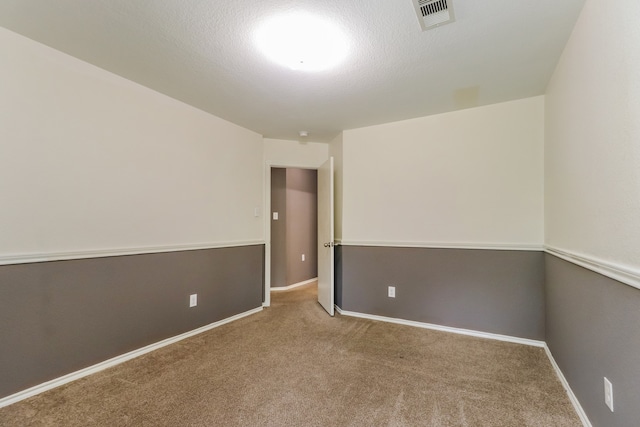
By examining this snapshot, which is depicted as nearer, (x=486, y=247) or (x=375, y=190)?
(x=486, y=247)

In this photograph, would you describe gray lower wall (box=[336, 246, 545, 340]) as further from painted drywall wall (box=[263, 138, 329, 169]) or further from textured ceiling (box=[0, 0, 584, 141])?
textured ceiling (box=[0, 0, 584, 141])

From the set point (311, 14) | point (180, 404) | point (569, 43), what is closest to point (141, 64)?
point (311, 14)

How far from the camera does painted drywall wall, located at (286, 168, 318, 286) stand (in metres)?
4.49

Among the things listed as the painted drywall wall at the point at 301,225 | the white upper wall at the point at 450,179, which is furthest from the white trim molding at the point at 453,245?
the painted drywall wall at the point at 301,225

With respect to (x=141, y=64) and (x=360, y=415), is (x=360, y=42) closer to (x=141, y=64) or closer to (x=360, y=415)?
(x=141, y=64)

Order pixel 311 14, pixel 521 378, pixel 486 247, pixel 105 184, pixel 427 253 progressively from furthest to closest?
pixel 427 253, pixel 486 247, pixel 105 184, pixel 521 378, pixel 311 14

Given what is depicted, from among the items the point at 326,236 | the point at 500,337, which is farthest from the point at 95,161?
the point at 500,337

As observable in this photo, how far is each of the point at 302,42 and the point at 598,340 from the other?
2.20 metres

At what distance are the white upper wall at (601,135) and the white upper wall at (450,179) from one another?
51 centimetres

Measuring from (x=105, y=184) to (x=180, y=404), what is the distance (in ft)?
5.24

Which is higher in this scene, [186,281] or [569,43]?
[569,43]

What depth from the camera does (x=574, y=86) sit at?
1.65m

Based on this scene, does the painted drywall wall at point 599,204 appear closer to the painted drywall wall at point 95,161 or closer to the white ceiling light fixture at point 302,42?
the white ceiling light fixture at point 302,42

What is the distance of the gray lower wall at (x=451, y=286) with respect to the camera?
245cm
